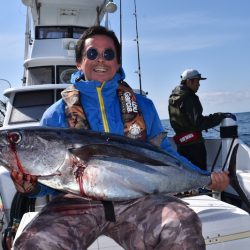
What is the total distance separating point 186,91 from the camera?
19.7 ft

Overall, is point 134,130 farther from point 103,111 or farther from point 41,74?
point 41,74

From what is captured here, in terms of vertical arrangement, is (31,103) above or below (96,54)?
below

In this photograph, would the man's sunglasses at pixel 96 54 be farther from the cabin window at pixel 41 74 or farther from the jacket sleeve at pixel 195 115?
the cabin window at pixel 41 74

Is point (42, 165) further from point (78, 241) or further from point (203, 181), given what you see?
point (203, 181)

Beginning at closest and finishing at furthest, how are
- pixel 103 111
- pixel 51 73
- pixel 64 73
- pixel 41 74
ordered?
pixel 103 111 < pixel 64 73 < pixel 51 73 < pixel 41 74

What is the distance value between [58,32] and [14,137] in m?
7.96

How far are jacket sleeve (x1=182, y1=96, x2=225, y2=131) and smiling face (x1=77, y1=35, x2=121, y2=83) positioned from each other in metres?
2.97

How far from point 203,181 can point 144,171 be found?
0.50 meters

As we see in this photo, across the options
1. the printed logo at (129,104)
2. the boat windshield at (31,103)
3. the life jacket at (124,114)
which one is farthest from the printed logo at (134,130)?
the boat windshield at (31,103)

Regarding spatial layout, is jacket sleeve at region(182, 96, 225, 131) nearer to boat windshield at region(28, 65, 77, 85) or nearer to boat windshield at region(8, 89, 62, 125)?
boat windshield at region(8, 89, 62, 125)

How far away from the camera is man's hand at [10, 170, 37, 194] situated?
231 centimetres

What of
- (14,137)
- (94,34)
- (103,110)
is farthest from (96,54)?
(14,137)

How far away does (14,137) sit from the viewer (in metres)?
2.24

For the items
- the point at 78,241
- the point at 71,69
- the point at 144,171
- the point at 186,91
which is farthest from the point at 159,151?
the point at 71,69
